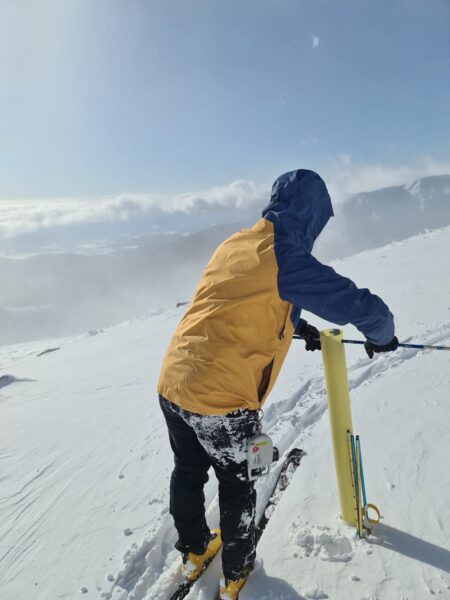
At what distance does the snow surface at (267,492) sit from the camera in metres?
2.07

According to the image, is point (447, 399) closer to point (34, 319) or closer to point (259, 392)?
point (259, 392)

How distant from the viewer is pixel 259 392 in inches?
75.1

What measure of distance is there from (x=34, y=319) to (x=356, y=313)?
147019mm

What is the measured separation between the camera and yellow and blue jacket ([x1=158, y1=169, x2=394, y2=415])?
172 cm

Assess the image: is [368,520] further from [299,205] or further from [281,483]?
[299,205]

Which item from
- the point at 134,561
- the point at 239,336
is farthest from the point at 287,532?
the point at 239,336

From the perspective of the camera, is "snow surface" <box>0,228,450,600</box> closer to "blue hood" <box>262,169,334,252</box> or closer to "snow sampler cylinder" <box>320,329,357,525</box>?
"snow sampler cylinder" <box>320,329,357,525</box>

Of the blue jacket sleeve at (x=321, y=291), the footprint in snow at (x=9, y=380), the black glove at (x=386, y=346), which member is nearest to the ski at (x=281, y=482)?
the black glove at (x=386, y=346)

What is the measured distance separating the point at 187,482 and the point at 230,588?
57 centimetres

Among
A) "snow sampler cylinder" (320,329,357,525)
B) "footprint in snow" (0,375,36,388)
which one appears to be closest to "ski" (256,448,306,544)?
"snow sampler cylinder" (320,329,357,525)

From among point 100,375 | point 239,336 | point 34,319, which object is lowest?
point 34,319

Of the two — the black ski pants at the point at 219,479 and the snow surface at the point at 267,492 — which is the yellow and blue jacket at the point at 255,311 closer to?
the black ski pants at the point at 219,479

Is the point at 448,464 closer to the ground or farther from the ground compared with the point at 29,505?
farther from the ground

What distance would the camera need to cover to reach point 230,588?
6.55ft
